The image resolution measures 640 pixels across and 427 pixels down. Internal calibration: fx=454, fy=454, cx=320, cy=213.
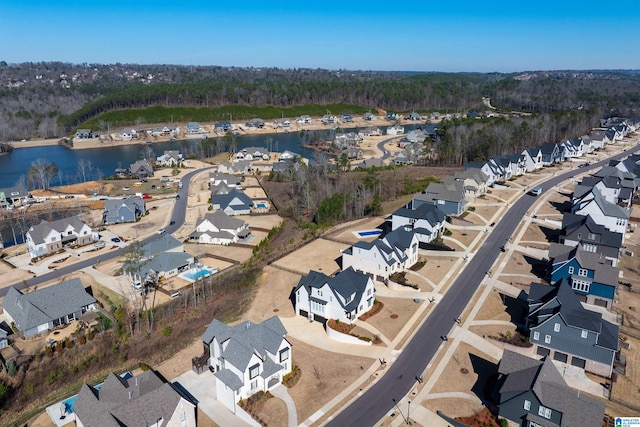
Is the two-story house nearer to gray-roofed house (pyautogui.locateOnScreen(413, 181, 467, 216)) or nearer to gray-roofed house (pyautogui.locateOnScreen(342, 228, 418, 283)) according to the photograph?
gray-roofed house (pyautogui.locateOnScreen(342, 228, 418, 283))

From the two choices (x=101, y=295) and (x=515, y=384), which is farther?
(x=101, y=295)

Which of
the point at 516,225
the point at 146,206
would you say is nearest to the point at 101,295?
the point at 146,206

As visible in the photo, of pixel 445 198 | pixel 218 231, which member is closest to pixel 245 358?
pixel 218 231

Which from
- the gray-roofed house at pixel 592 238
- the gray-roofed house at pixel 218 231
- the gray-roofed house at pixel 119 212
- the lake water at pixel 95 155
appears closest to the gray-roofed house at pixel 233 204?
the gray-roofed house at pixel 218 231

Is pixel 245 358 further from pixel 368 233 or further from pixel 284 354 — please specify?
pixel 368 233

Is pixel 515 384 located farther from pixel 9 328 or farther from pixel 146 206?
pixel 146 206

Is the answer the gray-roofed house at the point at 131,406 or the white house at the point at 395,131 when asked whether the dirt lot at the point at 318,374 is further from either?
the white house at the point at 395,131
